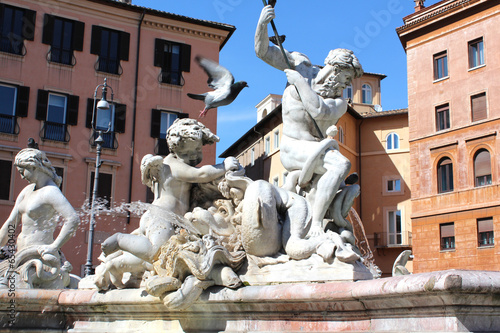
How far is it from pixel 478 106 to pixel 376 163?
12.6m

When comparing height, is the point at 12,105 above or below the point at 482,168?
above

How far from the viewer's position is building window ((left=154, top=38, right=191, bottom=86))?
95.1 ft

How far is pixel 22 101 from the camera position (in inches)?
1029

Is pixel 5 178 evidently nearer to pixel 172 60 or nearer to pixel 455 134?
pixel 172 60

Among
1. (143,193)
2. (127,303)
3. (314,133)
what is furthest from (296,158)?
(143,193)

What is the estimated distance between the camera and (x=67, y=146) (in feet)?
87.0

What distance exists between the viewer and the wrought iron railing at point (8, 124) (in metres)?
25.7

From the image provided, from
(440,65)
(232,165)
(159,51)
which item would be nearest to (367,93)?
(440,65)

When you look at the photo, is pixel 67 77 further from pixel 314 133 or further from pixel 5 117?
pixel 314 133

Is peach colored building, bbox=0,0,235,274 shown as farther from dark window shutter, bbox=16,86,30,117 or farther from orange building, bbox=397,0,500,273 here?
orange building, bbox=397,0,500,273

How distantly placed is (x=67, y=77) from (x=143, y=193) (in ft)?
19.4

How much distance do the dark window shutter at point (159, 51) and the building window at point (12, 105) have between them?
19.0 feet

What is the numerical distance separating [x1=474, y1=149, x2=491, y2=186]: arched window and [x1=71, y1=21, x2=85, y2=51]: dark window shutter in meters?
18.7

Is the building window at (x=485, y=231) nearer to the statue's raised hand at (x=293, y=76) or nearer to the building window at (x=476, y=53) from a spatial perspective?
the building window at (x=476, y=53)
